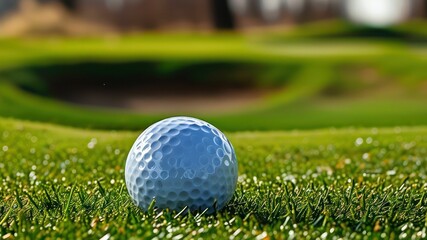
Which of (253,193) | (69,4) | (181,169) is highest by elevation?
(181,169)

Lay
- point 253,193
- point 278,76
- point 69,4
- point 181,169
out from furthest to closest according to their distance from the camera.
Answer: point 69,4 → point 278,76 → point 253,193 → point 181,169

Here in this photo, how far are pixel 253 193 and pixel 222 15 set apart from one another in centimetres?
3069

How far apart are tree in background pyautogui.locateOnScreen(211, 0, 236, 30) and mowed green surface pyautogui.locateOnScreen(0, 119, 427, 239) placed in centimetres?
2571

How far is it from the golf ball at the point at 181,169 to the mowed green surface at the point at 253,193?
15 centimetres

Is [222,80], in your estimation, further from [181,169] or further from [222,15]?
[181,169]

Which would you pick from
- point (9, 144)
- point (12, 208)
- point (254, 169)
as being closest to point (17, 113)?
point (9, 144)

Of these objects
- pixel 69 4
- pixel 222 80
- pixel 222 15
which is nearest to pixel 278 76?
pixel 222 80

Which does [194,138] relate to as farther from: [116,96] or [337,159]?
[116,96]

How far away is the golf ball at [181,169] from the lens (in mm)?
6121

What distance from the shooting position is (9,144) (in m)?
11.3

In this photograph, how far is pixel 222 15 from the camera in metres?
37.1

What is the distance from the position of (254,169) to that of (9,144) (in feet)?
13.8

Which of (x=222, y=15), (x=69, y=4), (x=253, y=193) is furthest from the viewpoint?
(x=69, y=4)

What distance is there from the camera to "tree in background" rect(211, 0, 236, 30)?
36.9 m
